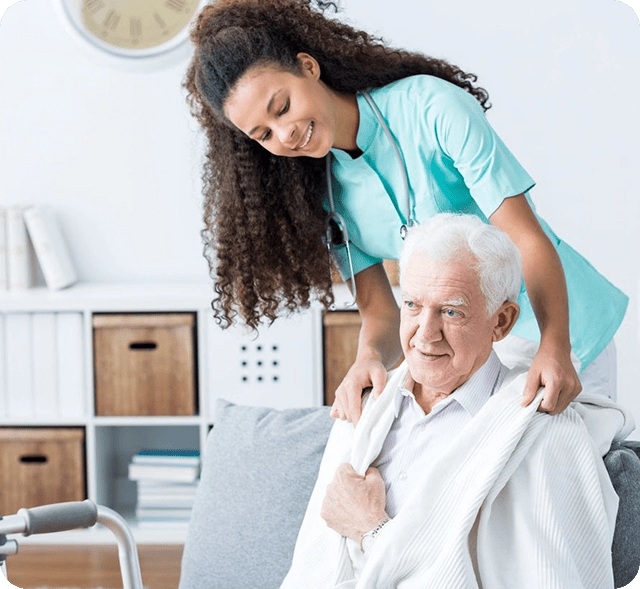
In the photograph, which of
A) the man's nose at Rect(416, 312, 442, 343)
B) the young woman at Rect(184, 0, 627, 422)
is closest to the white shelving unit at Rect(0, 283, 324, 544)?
the young woman at Rect(184, 0, 627, 422)

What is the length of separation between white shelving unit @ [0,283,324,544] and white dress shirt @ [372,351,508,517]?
1.68 meters

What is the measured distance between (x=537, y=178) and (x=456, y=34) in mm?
597

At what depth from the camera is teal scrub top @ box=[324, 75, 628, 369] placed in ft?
5.13

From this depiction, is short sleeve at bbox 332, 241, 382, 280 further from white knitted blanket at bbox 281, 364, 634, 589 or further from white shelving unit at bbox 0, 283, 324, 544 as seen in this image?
white shelving unit at bbox 0, 283, 324, 544

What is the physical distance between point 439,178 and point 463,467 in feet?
1.76

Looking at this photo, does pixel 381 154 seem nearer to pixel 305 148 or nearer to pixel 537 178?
pixel 305 148

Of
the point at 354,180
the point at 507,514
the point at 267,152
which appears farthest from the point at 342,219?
the point at 507,514

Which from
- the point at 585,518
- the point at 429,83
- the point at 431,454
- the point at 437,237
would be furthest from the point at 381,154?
the point at 585,518

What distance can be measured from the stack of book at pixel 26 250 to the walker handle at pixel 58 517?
241 centimetres

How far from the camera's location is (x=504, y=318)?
4.89 feet

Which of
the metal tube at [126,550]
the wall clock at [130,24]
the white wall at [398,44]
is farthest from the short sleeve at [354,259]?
the wall clock at [130,24]

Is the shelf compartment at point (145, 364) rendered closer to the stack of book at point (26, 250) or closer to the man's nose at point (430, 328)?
the stack of book at point (26, 250)

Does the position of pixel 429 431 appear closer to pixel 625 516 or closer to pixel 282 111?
pixel 625 516

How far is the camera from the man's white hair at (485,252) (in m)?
1.44
